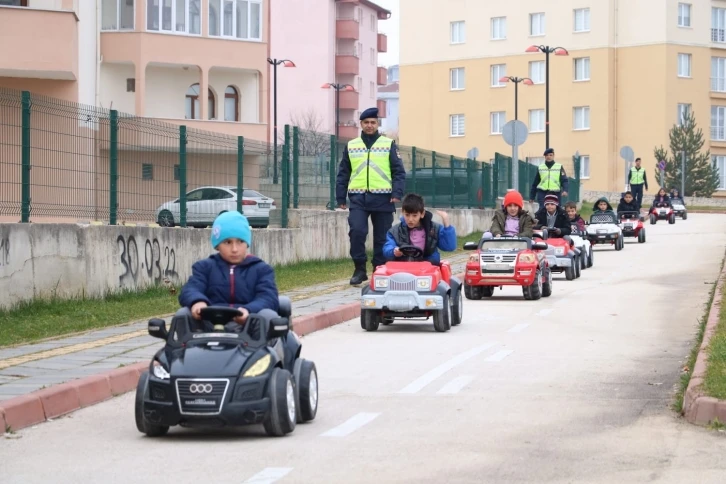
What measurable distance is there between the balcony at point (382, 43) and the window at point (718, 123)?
3458 centimetres

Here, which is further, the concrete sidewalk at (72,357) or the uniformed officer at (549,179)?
the uniformed officer at (549,179)

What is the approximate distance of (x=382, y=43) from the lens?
11894 centimetres

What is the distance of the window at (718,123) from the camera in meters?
93.0

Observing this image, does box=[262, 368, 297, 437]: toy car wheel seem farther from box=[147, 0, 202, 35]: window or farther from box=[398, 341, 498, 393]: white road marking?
box=[147, 0, 202, 35]: window

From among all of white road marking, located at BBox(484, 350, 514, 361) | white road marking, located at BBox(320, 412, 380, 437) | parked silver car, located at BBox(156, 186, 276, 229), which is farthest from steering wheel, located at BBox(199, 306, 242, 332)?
parked silver car, located at BBox(156, 186, 276, 229)

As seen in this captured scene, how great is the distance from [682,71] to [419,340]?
8004 cm

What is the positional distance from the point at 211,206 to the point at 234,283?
13.2 meters

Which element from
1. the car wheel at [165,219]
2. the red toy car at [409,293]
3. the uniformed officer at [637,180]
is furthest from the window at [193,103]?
the red toy car at [409,293]

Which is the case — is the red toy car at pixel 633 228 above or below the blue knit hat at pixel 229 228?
below

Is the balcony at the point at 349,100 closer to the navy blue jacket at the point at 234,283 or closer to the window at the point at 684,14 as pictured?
the window at the point at 684,14

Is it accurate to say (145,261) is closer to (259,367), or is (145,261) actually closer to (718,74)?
(259,367)

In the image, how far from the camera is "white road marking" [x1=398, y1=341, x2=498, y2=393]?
34.4 ft

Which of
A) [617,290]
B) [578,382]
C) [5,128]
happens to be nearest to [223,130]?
[617,290]

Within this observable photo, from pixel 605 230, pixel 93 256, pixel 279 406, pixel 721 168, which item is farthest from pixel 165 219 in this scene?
pixel 721 168
